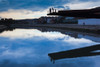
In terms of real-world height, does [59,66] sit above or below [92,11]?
below

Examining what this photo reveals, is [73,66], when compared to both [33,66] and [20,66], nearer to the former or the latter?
[33,66]

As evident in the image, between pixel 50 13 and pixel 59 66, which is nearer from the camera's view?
pixel 59 66

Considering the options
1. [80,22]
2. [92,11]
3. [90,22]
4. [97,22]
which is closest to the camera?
[92,11]

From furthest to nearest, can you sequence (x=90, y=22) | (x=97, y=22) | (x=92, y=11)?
(x=90, y=22)
(x=97, y=22)
(x=92, y=11)

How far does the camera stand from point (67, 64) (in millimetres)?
6582

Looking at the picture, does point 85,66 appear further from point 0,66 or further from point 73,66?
point 0,66

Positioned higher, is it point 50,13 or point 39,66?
point 50,13

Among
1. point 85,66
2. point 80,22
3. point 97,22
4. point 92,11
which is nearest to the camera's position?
point 85,66

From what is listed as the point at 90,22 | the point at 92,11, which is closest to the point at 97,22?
the point at 90,22

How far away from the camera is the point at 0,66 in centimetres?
644

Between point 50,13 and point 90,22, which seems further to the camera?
point 90,22

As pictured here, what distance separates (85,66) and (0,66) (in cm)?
394

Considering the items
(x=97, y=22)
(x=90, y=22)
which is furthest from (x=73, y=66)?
(x=90, y=22)

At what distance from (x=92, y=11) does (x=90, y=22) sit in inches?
1459
